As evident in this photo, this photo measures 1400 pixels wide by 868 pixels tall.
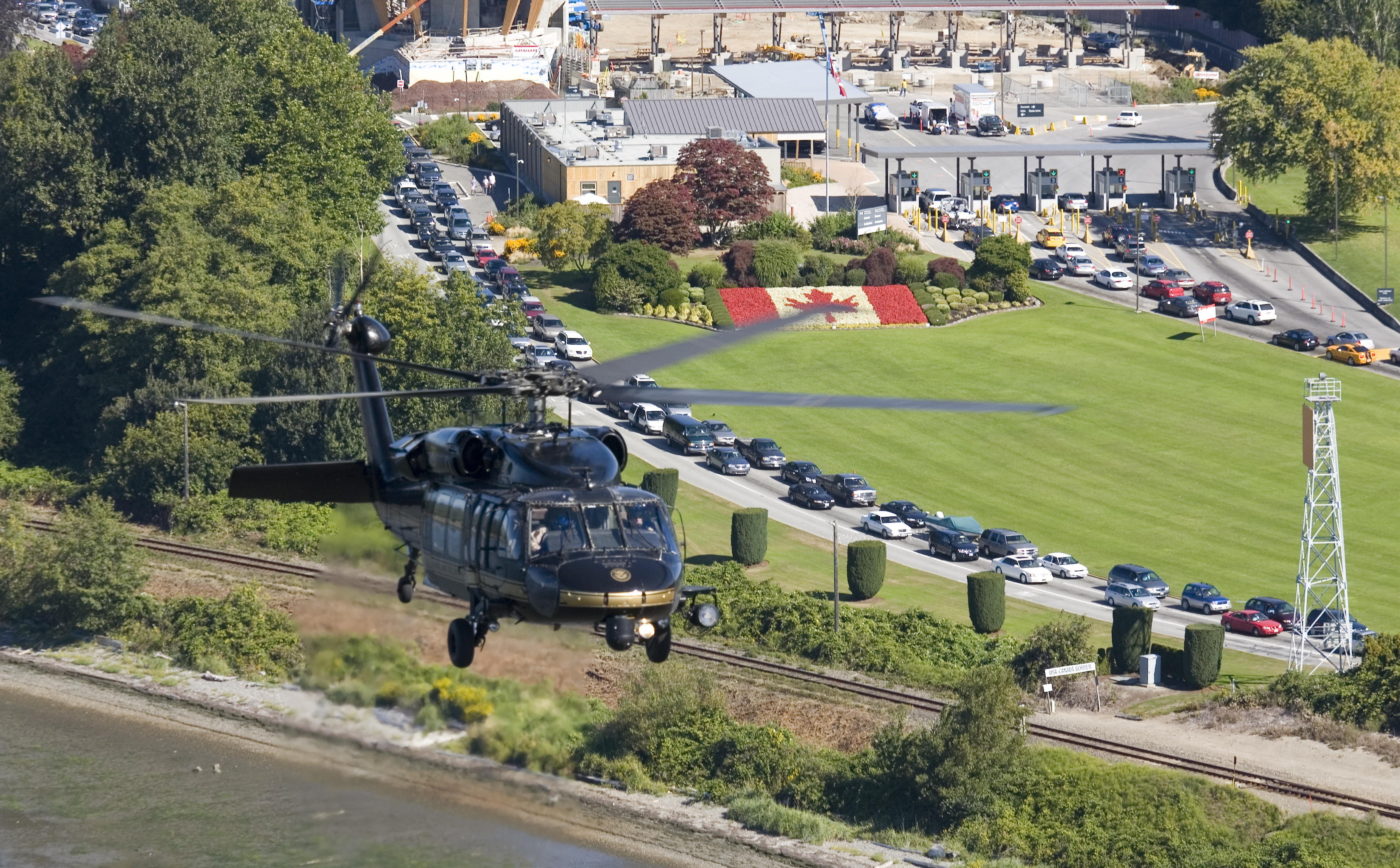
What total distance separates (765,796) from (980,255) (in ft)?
229

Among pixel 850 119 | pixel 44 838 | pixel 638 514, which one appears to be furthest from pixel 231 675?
pixel 850 119

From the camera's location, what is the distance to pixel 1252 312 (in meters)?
132

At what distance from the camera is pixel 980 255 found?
446 feet

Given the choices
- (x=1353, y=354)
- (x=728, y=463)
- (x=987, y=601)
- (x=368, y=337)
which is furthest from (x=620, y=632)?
(x=1353, y=354)

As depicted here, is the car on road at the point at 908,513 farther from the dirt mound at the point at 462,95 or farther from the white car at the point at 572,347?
the dirt mound at the point at 462,95

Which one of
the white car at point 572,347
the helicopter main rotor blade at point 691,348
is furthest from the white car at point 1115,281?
the helicopter main rotor blade at point 691,348

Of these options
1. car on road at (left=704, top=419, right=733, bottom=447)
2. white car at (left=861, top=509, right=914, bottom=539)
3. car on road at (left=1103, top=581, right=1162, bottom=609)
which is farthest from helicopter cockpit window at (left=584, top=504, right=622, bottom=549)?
car on road at (left=704, top=419, right=733, bottom=447)

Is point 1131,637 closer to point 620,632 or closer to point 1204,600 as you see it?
point 1204,600

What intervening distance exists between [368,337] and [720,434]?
60.2 m

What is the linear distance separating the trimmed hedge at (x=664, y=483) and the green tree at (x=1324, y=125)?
70.0m

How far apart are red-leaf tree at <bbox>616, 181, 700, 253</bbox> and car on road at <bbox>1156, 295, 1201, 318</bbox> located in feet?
99.9

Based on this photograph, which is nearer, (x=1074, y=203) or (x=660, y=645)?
(x=660, y=645)

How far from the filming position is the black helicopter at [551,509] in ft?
124

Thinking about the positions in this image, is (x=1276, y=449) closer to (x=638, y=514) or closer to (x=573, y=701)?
(x=573, y=701)
